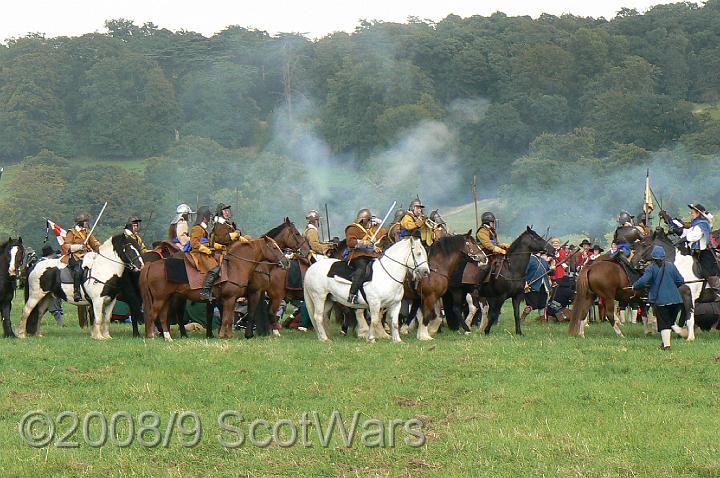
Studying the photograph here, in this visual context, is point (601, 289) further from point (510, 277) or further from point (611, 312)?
point (510, 277)

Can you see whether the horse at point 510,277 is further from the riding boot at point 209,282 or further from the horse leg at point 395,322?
the riding boot at point 209,282

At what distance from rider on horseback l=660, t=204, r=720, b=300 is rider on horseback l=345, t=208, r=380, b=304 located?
6.29 meters

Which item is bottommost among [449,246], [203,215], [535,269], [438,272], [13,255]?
[535,269]

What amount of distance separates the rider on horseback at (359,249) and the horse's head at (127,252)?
161 inches

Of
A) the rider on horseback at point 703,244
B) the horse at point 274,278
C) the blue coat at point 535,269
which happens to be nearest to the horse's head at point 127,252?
the horse at point 274,278

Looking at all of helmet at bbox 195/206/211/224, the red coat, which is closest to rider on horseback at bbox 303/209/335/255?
helmet at bbox 195/206/211/224

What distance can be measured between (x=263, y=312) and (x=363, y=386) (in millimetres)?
6699

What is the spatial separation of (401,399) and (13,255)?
9328 mm

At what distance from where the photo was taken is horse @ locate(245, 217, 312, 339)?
915 inches

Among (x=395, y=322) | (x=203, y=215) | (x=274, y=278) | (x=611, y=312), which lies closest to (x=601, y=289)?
(x=611, y=312)

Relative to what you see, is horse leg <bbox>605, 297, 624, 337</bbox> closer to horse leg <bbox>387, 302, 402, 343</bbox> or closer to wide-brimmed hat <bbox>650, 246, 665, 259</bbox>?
wide-brimmed hat <bbox>650, 246, 665, 259</bbox>

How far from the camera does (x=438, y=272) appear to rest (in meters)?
22.9

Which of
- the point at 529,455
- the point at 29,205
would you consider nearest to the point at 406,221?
the point at 529,455

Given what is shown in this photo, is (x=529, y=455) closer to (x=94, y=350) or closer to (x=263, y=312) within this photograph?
(x=94, y=350)
